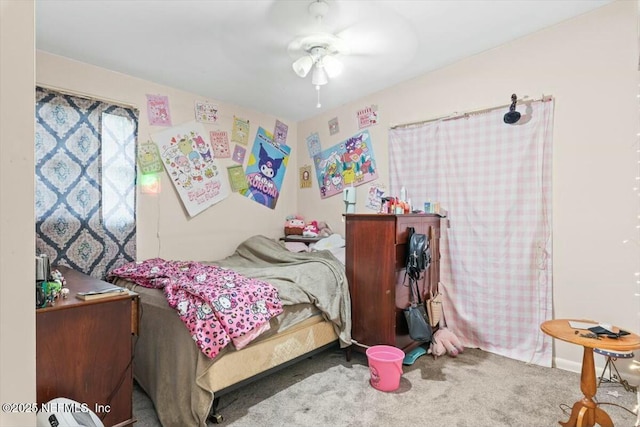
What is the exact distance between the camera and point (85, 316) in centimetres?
146

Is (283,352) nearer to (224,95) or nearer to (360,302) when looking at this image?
(360,302)

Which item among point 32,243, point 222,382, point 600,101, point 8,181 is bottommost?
point 222,382

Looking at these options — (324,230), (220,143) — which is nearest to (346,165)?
(324,230)

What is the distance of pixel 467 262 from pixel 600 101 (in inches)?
57.7

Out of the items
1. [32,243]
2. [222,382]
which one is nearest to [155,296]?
[222,382]

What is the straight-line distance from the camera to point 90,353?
148 cm

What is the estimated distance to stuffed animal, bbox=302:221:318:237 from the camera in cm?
373

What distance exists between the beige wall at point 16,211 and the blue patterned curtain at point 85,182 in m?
2.14

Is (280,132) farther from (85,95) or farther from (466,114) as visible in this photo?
(466,114)

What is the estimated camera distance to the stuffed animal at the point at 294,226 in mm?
3900

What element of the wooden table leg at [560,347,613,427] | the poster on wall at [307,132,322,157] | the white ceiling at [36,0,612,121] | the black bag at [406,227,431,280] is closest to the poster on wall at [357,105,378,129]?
the white ceiling at [36,0,612,121]

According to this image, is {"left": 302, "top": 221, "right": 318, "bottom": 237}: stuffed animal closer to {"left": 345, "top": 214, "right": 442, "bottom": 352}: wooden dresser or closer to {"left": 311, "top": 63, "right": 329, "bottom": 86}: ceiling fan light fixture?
{"left": 345, "top": 214, "right": 442, "bottom": 352}: wooden dresser

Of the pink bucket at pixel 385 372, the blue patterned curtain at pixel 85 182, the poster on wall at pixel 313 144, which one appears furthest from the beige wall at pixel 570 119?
the pink bucket at pixel 385 372

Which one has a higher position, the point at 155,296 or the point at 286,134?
the point at 286,134
